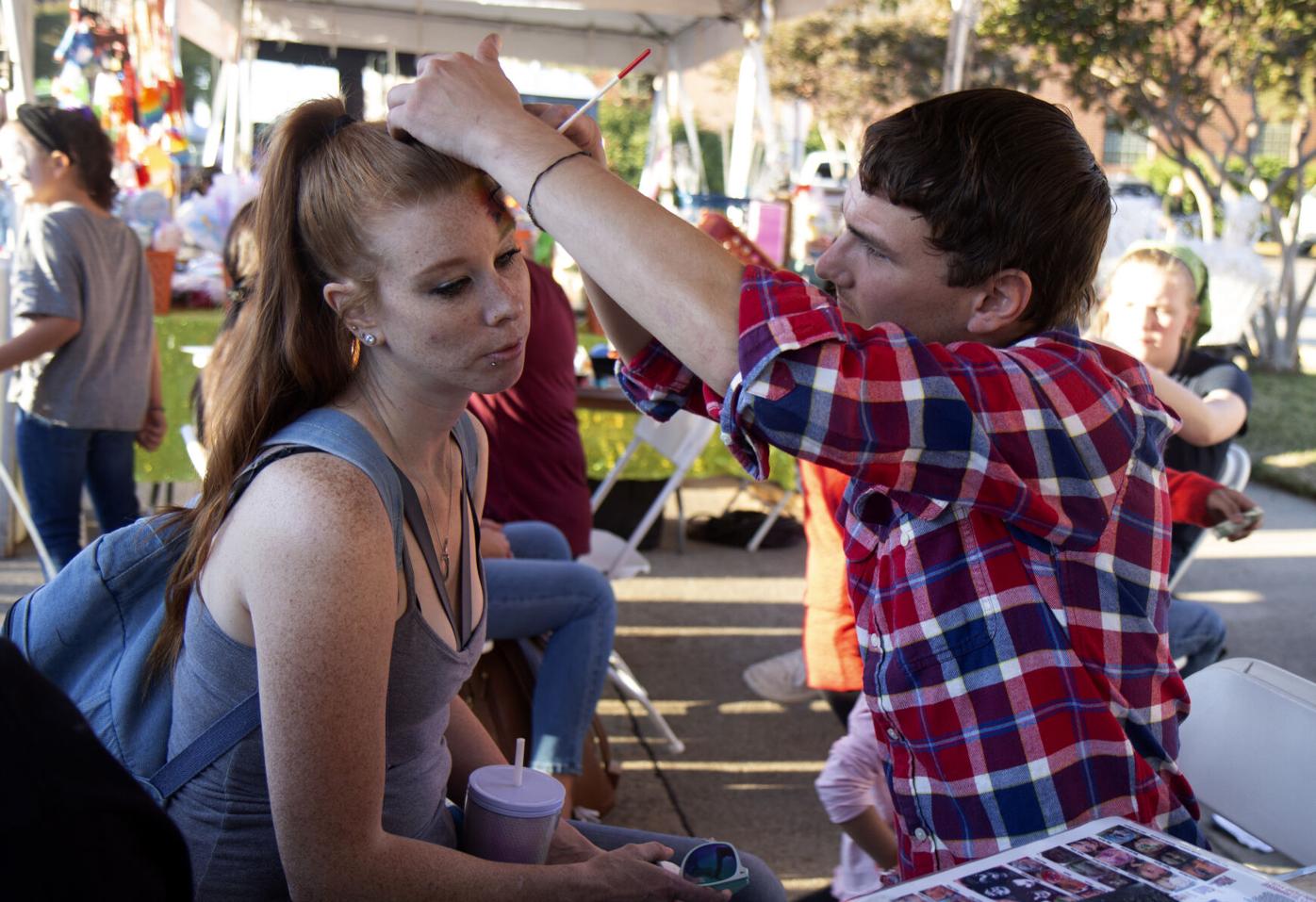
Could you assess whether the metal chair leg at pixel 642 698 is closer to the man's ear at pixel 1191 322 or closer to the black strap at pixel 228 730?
the man's ear at pixel 1191 322

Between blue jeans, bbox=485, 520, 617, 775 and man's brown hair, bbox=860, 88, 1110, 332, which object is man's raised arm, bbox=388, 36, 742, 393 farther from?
blue jeans, bbox=485, 520, 617, 775

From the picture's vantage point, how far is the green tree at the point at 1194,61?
1189cm

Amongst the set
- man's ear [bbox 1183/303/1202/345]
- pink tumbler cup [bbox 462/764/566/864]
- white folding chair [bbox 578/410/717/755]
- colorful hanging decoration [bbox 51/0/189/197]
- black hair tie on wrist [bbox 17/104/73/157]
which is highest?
colorful hanging decoration [bbox 51/0/189/197]

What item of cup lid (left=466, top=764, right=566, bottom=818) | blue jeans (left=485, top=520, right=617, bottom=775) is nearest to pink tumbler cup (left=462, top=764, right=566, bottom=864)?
cup lid (left=466, top=764, right=566, bottom=818)

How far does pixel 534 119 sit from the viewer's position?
1199 mm

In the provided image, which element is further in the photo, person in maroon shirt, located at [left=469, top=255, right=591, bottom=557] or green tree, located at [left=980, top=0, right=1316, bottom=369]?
green tree, located at [left=980, top=0, right=1316, bottom=369]

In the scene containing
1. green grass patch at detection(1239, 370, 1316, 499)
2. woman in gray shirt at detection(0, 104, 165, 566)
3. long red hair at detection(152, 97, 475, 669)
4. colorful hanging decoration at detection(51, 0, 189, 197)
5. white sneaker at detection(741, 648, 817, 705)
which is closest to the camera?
long red hair at detection(152, 97, 475, 669)

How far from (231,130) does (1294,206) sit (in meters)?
10.4

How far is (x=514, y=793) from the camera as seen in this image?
5.17 ft

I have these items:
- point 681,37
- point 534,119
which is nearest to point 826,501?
point 534,119

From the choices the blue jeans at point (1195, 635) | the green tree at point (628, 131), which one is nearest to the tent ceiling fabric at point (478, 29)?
the blue jeans at point (1195, 635)

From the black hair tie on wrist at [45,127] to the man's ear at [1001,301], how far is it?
350 cm

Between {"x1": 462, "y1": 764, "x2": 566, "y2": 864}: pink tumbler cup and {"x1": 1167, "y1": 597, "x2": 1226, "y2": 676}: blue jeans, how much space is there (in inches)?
91.0

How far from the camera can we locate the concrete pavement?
340 cm
